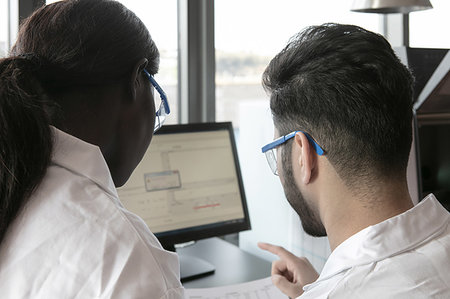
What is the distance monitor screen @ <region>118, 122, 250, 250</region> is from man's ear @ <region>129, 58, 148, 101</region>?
24.7 inches

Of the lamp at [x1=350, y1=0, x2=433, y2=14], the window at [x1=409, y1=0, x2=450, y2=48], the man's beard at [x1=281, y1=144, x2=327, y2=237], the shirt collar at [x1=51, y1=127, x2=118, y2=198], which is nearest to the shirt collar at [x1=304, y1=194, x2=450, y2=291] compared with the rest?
the man's beard at [x1=281, y1=144, x2=327, y2=237]

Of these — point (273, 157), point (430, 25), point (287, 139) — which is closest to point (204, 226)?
point (273, 157)

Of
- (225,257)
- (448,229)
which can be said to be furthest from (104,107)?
(225,257)

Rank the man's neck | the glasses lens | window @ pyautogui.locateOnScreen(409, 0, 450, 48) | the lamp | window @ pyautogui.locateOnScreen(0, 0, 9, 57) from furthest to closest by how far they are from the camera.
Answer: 1. window @ pyautogui.locateOnScreen(409, 0, 450, 48)
2. the lamp
3. window @ pyautogui.locateOnScreen(0, 0, 9, 57)
4. the glasses lens
5. the man's neck

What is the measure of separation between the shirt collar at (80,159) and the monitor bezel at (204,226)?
77 centimetres

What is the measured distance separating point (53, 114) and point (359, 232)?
1.73 ft

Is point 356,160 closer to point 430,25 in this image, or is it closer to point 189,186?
Result: point 189,186

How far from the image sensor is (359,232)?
0.86 meters

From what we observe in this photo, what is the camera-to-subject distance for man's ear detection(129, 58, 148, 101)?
0.91 metres

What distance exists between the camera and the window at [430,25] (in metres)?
3.00

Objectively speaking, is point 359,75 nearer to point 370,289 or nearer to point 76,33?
point 370,289

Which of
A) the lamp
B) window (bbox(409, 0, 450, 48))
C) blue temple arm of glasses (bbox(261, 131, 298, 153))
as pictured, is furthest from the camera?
window (bbox(409, 0, 450, 48))

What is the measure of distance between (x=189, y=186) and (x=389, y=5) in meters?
1.00

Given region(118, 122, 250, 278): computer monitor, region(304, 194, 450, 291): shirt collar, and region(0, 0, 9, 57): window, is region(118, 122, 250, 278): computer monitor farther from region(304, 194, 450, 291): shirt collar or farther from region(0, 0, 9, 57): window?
region(304, 194, 450, 291): shirt collar
